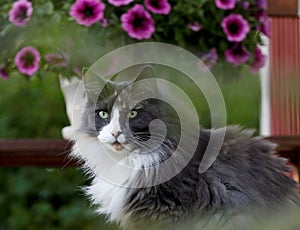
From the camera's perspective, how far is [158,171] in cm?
160

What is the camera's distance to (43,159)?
2295 millimetres

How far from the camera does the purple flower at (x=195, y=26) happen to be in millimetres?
2064

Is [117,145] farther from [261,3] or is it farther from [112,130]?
[261,3]

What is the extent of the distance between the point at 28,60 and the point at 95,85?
522 mm

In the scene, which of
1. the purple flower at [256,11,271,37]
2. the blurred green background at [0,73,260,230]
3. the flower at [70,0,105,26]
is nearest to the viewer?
the flower at [70,0,105,26]

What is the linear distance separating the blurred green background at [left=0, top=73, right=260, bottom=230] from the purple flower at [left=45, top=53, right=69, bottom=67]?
57.7 inches

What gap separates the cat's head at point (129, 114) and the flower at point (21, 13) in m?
0.55

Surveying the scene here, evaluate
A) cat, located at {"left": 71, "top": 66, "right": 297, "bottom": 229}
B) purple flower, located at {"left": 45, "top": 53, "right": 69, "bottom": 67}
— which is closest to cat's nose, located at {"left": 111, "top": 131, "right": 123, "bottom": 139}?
cat, located at {"left": 71, "top": 66, "right": 297, "bottom": 229}

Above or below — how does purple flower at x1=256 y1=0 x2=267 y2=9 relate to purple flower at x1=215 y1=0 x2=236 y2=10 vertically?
above

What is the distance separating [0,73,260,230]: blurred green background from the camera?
3535 mm

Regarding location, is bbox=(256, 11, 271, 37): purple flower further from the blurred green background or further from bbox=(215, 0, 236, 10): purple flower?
the blurred green background

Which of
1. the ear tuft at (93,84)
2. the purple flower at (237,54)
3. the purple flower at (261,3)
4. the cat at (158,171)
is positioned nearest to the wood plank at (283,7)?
the purple flower at (261,3)

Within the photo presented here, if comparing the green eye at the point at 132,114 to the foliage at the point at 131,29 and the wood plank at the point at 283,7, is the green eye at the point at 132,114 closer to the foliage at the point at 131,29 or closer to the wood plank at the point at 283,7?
the foliage at the point at 131,29

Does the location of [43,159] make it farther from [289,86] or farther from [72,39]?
[289,86]
